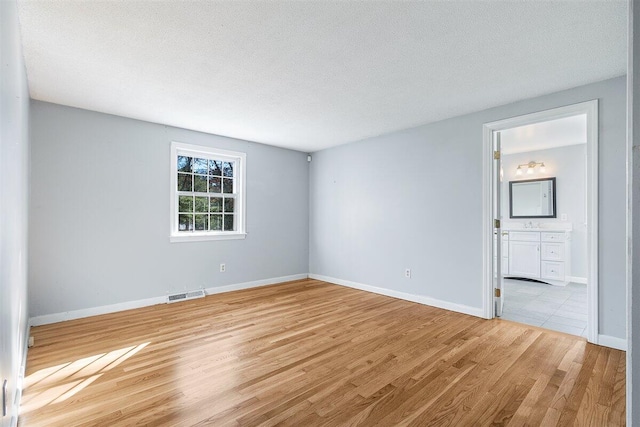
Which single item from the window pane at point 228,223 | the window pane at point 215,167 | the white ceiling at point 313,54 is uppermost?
the white ceiling at point 313,54

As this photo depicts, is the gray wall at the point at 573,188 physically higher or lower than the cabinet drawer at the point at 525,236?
higher

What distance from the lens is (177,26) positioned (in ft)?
6.59

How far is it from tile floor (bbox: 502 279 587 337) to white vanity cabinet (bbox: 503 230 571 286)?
0.21 metres

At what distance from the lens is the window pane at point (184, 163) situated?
14.4 feet

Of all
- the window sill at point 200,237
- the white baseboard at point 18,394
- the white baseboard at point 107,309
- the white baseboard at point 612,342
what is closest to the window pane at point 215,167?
the window sill at point 200,237

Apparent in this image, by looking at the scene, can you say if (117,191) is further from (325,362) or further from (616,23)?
(616,23)

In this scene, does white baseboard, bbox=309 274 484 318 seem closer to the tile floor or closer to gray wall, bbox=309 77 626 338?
gray wall, bbox=309 77 626 338

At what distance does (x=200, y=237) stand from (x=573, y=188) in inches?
253

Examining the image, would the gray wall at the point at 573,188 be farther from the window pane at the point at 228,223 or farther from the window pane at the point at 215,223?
the window pane at the point at 215,223

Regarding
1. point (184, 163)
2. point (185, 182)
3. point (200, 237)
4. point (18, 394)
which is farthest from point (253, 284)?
point (18, 394)

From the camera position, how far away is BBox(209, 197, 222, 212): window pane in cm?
470

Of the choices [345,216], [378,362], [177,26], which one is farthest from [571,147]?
[177,26]

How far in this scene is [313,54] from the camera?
2348 millimetres

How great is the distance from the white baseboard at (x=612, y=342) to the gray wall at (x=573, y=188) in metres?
3.27
